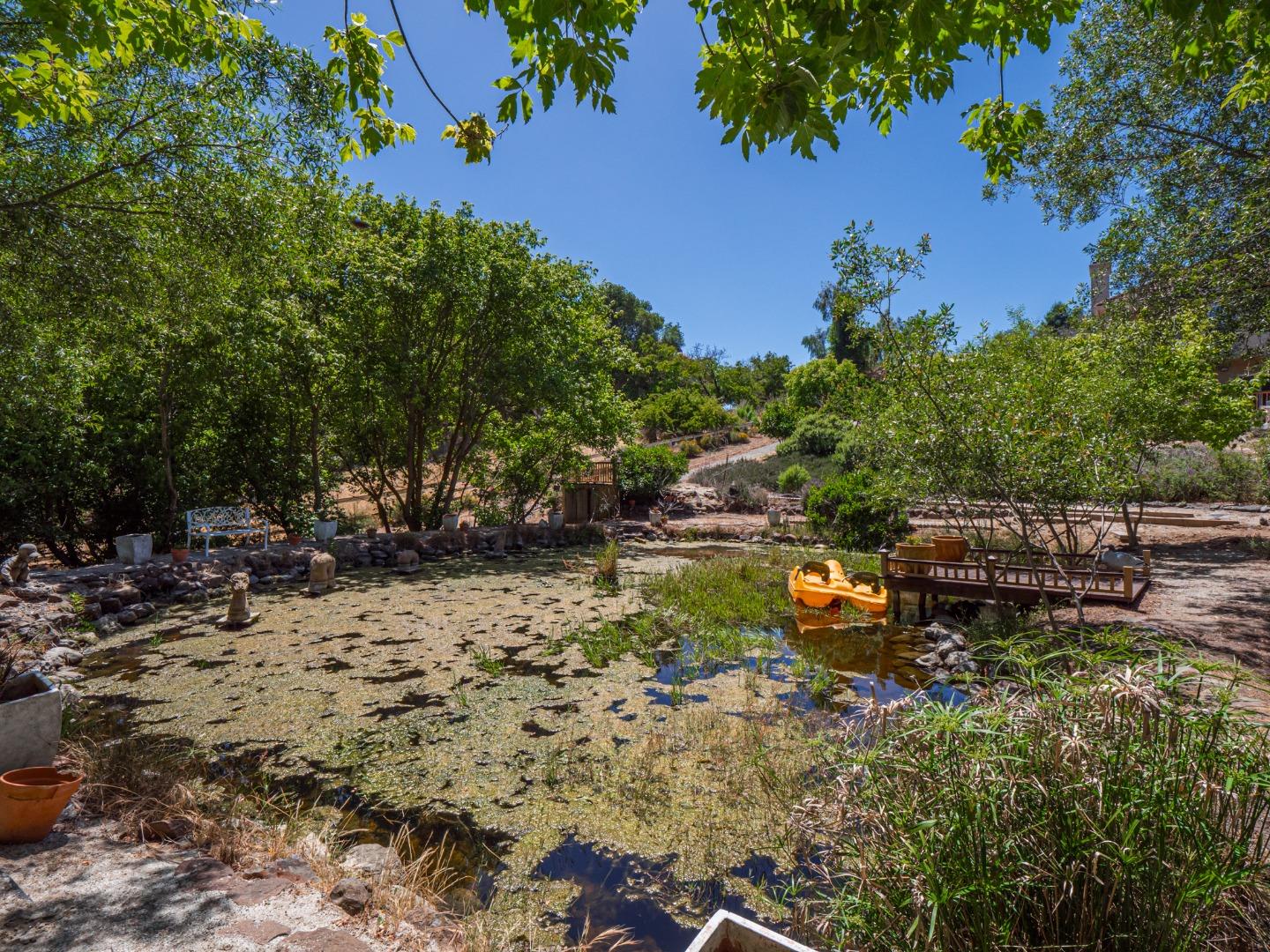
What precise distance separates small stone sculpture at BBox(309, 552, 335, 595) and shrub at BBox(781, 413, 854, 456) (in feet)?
62.6

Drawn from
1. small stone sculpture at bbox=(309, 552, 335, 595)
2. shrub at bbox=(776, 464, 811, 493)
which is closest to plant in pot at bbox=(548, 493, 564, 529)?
small stone sculpture at bbox=(309, 552, 335, 595)

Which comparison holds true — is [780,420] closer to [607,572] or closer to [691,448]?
[691,448]

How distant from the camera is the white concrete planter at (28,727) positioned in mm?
3064

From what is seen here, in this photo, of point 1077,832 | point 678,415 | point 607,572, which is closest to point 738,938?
point 1077,832

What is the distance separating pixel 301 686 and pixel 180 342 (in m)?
7.15

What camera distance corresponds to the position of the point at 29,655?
5328mm

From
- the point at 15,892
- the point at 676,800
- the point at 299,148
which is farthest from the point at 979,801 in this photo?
the point at 299,148

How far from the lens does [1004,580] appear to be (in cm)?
718

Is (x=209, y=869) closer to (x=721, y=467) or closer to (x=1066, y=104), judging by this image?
(x=1066, y=104)

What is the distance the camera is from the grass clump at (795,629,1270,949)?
1.57 meters

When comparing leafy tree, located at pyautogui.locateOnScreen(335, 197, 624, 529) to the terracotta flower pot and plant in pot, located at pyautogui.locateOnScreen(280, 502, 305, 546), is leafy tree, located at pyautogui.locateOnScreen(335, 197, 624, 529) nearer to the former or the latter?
plant in pot, located at pyautogui.locateOnScreen(280, 502, 305, 546)

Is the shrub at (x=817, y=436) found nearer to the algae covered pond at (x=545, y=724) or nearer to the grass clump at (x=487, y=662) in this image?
the algae covered pond at (x=545, y=724)

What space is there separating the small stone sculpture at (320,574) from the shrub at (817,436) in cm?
1908

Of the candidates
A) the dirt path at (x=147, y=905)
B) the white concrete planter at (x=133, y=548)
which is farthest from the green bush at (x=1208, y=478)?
the white concrete planter at (x=133, y=548)
